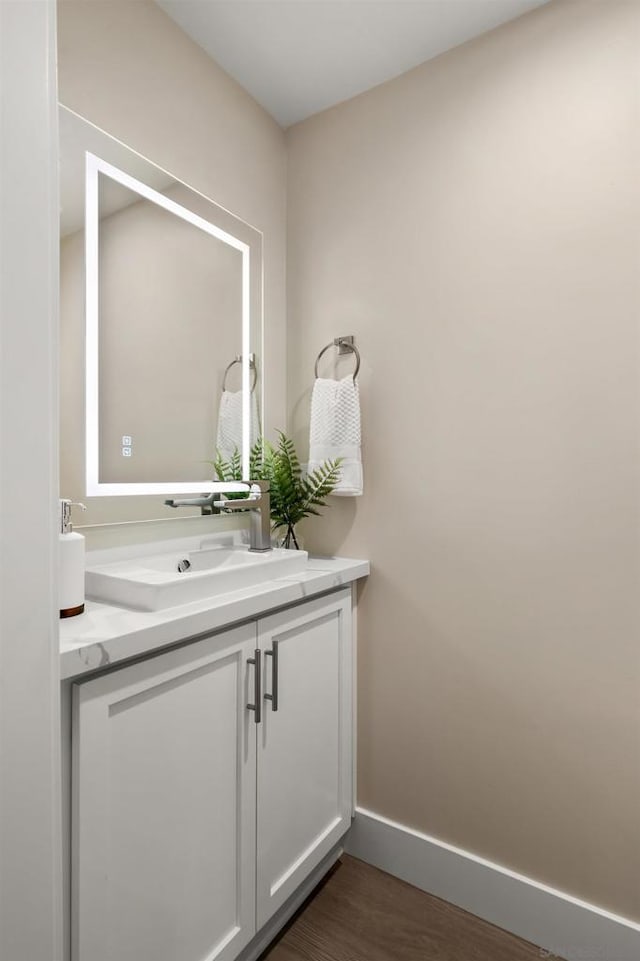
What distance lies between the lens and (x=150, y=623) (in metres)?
0.94

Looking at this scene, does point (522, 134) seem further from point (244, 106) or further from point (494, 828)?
point (494, 828)

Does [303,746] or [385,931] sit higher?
[303,746]

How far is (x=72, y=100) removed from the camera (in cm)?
120

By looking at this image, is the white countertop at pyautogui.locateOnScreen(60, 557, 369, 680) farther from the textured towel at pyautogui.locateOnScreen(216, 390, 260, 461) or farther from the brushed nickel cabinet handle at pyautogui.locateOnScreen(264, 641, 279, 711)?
the textured towel at pyautogui.locateOnScreen(216, 390, 260, 461)

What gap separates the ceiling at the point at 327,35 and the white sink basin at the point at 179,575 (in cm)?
150

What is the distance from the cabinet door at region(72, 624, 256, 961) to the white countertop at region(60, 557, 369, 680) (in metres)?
0.05

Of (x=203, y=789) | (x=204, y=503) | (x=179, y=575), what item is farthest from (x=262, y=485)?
(x=203, y=789)

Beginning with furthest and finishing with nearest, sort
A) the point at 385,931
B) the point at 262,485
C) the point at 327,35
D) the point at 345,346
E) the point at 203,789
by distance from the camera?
1. the point at 345,346
2. the point at 262,485
3. the point at 327,35
4. the point at 385,931
5. the point at 203,789

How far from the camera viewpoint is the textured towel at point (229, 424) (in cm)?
163

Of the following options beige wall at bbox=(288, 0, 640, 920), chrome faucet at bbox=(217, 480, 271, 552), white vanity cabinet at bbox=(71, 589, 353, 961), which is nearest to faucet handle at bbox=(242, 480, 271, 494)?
chrome faucet at bbox=(217, 480, 271, 552)

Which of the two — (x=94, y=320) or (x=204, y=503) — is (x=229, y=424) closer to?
(x=204, y=503)

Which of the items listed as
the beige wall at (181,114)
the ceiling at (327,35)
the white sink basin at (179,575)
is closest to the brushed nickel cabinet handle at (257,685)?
the white sink basin at (179,575)

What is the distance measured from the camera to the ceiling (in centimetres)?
139

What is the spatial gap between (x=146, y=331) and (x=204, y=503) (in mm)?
498
